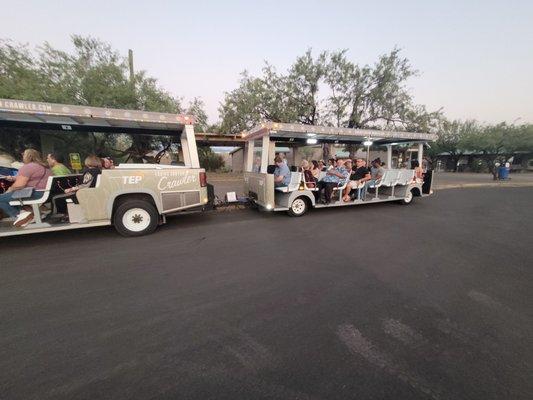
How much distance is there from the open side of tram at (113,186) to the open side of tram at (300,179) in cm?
188

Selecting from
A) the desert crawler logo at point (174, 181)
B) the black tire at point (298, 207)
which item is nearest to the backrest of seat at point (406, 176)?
the black tire at point (298, 207)

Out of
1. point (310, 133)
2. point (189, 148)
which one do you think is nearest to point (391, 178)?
point (310, 133)

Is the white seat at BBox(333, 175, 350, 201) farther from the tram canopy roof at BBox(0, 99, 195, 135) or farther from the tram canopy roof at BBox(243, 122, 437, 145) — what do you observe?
the tram canopy roof at BBox(0, 99, 195, 135)

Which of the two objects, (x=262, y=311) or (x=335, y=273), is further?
(x=335, y=273)

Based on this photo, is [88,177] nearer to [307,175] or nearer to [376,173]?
[307,175]

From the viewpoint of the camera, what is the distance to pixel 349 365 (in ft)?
6.48

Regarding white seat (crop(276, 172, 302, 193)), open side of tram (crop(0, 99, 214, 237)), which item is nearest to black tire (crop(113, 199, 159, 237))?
open side of tram (crop(0, 99, 214, 237))

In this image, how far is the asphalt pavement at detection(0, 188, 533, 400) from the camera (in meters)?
1.82

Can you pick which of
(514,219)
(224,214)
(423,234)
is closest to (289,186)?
(224,214)

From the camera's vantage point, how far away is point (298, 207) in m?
7.33

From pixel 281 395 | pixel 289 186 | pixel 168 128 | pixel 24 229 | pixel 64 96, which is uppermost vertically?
pixel 64 96

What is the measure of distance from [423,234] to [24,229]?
822 centimetres

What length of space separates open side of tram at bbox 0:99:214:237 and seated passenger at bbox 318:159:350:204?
379 centimetres

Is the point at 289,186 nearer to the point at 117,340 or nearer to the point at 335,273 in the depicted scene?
the point at 335,273
